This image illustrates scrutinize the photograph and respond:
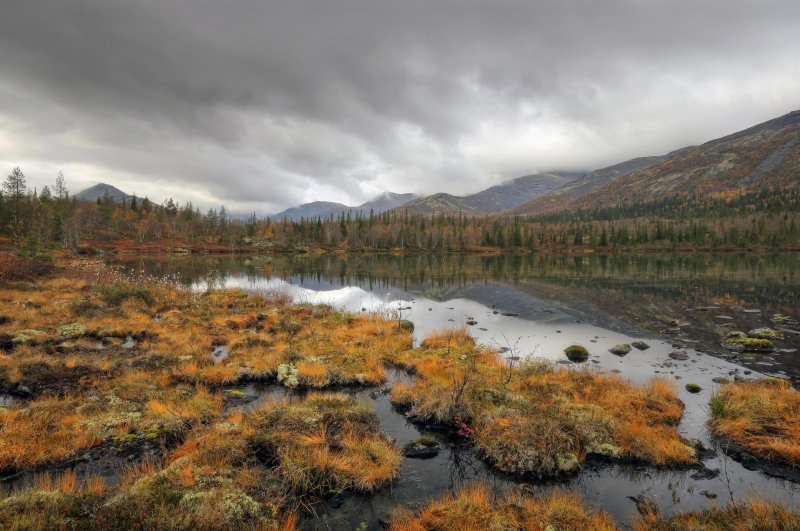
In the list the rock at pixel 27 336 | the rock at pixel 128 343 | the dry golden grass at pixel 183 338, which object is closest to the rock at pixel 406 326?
the dry golden grass at pixel 183 338

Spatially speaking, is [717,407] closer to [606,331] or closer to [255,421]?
[255,421]

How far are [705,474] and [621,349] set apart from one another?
574 inches

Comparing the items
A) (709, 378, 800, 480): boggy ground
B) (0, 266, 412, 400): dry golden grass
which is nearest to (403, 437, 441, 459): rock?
(0, 266, 412, 400): dry golden grass

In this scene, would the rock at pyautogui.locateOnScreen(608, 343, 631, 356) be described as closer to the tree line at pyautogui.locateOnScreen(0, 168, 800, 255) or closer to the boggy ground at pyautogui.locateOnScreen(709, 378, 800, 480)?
the boggy ground at pyautogui.locateOnScreen(709, 378, 800, 480)

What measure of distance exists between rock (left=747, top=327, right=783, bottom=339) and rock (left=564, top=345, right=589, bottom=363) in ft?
44.1

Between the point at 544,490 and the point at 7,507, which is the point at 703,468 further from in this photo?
the point at 7,507

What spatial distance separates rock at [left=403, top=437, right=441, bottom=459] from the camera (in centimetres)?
1124

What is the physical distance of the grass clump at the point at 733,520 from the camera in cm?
699

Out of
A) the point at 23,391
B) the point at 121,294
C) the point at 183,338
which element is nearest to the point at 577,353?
the point at 183,338

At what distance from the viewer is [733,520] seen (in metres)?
7.41

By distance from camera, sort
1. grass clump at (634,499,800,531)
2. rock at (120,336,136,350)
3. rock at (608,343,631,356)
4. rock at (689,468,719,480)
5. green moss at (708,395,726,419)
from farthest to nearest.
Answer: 1. rock at (608,343,631,356)
2. rock at (120,336,136,350)
3. green moss at (708,395,726,419)
4. rock at (689,468,719,480)
5. grass clump at (634,499,800,531)

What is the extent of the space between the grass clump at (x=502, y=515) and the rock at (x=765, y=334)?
88.0 feet

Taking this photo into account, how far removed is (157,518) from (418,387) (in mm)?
10279

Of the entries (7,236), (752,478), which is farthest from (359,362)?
(7,236)
